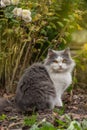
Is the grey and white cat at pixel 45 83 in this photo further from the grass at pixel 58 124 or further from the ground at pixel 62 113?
the grass at pixel 58 124

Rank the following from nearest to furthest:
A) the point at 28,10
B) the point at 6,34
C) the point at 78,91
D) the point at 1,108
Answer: the point at 1,108 → the point at 28,10 → the point at 6,34 → the point at 78,91

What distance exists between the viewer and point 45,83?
6.24 m

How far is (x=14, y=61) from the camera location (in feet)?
24.6

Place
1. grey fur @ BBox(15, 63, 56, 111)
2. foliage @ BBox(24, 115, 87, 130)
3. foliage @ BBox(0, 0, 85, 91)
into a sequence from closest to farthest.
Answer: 1. foliage @ BBox(24, 115, 87, 130)
2. grey fur @ BBox(15, 63, 56, 111)
3. foliage @ BBox(0, 0, 85, 91)

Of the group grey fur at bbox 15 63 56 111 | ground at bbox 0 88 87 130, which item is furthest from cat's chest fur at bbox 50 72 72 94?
ground at bbox 0 88 87 130

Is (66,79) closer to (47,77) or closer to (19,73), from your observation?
(47,77)

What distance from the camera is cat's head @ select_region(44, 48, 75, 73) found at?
254 inches

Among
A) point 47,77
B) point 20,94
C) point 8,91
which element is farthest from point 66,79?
point 8,91

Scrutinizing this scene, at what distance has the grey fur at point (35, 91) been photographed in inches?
237

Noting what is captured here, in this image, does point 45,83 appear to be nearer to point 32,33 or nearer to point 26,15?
point 26,15

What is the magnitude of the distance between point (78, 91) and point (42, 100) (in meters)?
2.04

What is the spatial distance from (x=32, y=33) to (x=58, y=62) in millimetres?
940

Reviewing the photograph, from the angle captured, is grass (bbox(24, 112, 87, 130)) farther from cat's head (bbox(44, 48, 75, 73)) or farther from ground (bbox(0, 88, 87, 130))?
cat's head (bbox(44, 48, 75, 73))

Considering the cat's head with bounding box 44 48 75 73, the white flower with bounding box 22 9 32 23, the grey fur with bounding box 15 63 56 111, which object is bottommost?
the grey fur with bounding box 15 63 56 111
